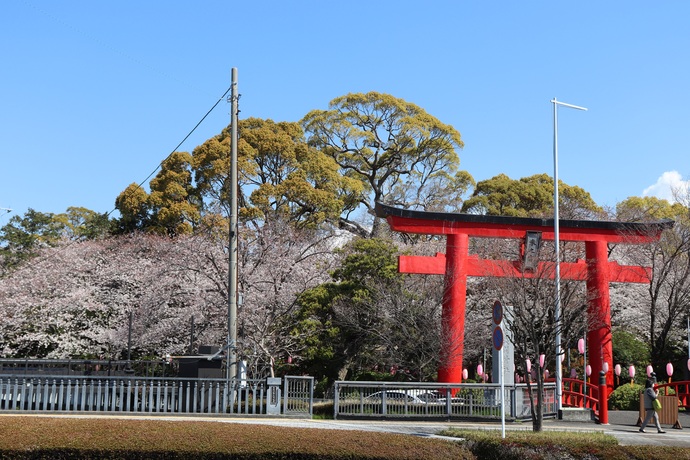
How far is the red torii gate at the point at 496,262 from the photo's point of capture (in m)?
26.9

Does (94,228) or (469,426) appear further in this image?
(94,228)

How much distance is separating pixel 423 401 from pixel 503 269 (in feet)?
27.3

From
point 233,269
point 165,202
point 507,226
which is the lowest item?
point 233,269

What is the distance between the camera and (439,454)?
12.2m

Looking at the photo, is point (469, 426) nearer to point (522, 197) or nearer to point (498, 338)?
point (498, 338)

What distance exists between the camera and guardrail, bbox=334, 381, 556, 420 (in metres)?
20.0

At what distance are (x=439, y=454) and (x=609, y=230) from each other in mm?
18994

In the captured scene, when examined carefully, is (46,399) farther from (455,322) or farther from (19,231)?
(19,231)

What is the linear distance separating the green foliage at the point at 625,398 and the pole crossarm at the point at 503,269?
14.6ft

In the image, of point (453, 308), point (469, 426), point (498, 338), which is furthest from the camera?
point (453, 308)

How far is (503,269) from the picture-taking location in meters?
27.3

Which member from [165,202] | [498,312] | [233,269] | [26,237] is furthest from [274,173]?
[498,312]

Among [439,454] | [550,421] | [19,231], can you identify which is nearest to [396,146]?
[19,231]

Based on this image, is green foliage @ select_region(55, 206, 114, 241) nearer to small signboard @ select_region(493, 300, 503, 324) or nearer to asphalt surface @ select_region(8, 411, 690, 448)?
asphalt surface @ select_region(8, 411, 690, 448)
